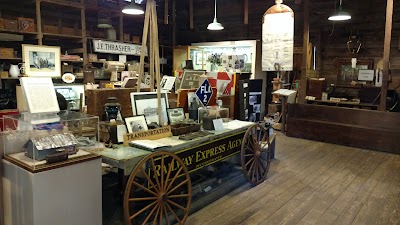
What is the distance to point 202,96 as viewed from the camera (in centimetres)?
364

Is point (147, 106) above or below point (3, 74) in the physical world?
below

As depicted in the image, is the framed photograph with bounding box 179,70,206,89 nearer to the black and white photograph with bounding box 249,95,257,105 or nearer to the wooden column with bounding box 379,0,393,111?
the black and white photograph with bounding box 249,95,257,105

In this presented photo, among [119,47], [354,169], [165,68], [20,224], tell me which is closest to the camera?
[20,224]

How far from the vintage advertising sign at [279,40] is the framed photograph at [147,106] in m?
2.99

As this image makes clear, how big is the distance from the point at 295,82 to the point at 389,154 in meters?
2.97

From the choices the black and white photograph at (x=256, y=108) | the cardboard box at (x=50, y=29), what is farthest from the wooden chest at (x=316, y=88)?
the cardboard box at (x=50, y=29)

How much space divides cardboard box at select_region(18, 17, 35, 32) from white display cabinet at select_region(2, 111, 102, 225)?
439 cm

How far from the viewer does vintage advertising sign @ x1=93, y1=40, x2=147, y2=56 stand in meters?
7.25

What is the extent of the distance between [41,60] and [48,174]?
170 inches

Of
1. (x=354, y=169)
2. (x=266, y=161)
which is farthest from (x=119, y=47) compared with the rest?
(x=354, y=169)

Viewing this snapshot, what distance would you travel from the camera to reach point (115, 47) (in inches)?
301

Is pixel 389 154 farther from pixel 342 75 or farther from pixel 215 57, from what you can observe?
pixel 215 57

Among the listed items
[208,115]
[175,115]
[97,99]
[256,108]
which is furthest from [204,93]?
[256,108]

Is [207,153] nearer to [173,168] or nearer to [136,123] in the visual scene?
[173,168]
